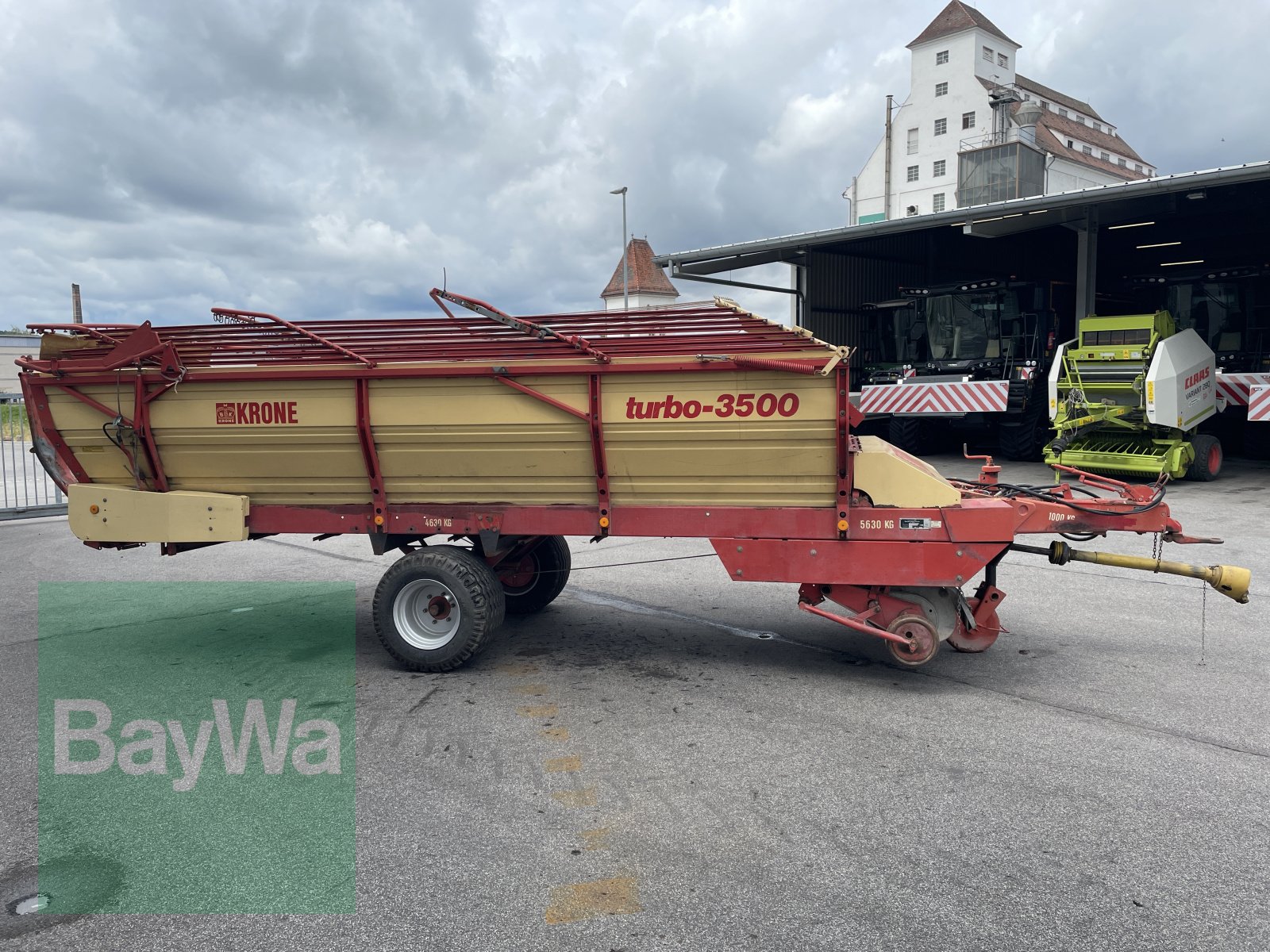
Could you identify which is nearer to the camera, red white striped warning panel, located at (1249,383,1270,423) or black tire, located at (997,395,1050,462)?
red white striped warning panel, located at (1249,383,1270,423)

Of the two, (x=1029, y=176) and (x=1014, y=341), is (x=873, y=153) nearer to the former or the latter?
(x=1029, y=176)

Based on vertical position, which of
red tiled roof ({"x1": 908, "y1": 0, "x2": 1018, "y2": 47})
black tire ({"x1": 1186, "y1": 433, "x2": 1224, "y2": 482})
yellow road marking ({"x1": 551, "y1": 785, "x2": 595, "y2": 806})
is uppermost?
red tiled roof ({"x1": 908, "y1": 0, "x2": 1018, "y2": 47})

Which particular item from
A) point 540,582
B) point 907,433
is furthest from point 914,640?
point 907,433

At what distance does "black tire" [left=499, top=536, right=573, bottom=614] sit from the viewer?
647cm

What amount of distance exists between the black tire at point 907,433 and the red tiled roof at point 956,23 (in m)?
47.7

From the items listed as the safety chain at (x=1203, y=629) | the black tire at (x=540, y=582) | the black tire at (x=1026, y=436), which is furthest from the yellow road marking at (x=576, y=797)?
the black tire at (x=1026, y=436)

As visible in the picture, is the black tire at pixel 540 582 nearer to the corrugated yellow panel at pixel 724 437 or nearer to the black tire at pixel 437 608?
the black tire at pixel 437 608

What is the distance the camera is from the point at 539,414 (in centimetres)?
494

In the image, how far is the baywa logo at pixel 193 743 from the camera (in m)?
3.92

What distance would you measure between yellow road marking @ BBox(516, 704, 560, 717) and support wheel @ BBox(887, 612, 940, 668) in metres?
1.75

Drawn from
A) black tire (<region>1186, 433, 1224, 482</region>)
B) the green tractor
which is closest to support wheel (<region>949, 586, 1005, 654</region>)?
the green tractor

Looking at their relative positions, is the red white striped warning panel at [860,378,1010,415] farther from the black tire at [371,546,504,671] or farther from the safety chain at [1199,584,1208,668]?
the black tire at [371,546,504,671]

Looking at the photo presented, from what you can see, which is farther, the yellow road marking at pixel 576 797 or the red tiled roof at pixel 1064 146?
the red tiled roof at pixel 1064 146

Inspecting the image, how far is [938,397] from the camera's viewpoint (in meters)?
16.2
